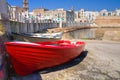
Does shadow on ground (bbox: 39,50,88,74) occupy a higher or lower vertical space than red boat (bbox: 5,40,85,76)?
lower

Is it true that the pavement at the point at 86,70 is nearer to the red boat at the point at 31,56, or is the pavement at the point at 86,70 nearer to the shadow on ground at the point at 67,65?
the shadow on ground at the point at 67,65

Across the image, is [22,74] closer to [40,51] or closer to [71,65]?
[40,51]

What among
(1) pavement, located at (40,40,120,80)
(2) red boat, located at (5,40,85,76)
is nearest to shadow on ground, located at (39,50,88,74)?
(1) pavement, located at (40,40,120,80)

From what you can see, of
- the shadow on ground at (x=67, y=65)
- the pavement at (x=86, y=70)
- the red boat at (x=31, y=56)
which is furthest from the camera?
the shadow on ground at (x=67, y=65)

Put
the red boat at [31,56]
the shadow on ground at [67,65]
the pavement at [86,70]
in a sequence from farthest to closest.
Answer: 1. the shadow on ground at [67,65]
2. the pavement at [86,70]
3. the red boat at [31,56]

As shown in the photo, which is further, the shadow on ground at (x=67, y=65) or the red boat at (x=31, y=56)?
the shadow on ground at (x=67, y=65)

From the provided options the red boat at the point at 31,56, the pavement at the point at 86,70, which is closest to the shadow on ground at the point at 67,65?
the pavement at the point at 86,70

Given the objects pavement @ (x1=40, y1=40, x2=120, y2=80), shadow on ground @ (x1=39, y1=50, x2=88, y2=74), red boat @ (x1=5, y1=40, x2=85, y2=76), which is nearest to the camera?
red boat @ (x1=5, y1=40, x2=85, y2=76)

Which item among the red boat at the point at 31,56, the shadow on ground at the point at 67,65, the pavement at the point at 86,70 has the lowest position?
the pavement at the point at 86,70

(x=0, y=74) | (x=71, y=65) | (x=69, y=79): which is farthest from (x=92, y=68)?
(x=0, y=74)

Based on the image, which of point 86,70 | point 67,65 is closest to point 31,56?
point 67,65

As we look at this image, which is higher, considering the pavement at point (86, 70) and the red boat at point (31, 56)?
the red boat at point (31, 56)

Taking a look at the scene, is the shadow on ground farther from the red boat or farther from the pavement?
the red boat

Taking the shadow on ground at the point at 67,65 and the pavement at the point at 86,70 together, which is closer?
the pavement at the point at 86,70
